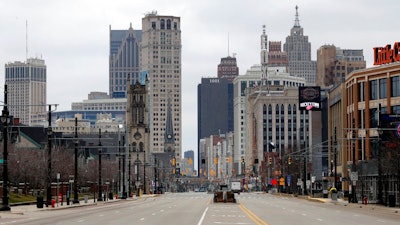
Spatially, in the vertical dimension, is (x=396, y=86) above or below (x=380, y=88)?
below

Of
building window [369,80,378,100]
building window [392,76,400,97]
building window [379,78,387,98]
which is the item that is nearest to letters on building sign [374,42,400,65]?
building window [392,76,400,97]

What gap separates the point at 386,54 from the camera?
124125 mm

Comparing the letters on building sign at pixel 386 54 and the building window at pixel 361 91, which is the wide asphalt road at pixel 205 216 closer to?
the letters on building sign at pixel 386 54

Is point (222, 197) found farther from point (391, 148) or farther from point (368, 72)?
point (368, 72)

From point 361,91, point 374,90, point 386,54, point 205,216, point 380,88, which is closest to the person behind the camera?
point 205,216

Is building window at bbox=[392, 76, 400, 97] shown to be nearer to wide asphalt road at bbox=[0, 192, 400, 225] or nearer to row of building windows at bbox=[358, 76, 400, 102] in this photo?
row of building windows at bbox=[358, 76, 400, 102]

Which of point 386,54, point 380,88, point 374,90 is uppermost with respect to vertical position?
point 386,54

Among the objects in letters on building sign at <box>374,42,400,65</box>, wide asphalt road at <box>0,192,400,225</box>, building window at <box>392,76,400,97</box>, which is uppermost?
letters on building sign at <box>374,42,400,65</box>

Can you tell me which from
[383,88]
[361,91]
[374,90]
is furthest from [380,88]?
[361,91]

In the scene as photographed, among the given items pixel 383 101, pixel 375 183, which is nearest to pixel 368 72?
pixel 383 101

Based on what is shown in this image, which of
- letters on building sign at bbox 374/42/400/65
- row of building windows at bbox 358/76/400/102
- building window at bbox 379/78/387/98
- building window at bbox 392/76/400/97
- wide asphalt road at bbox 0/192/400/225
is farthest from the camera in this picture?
building window at bbox 379/78/387/98

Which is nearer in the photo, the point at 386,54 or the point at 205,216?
the point at 205,216

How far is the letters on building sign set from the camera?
11994 cm

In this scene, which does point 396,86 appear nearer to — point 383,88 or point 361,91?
point 383,88
